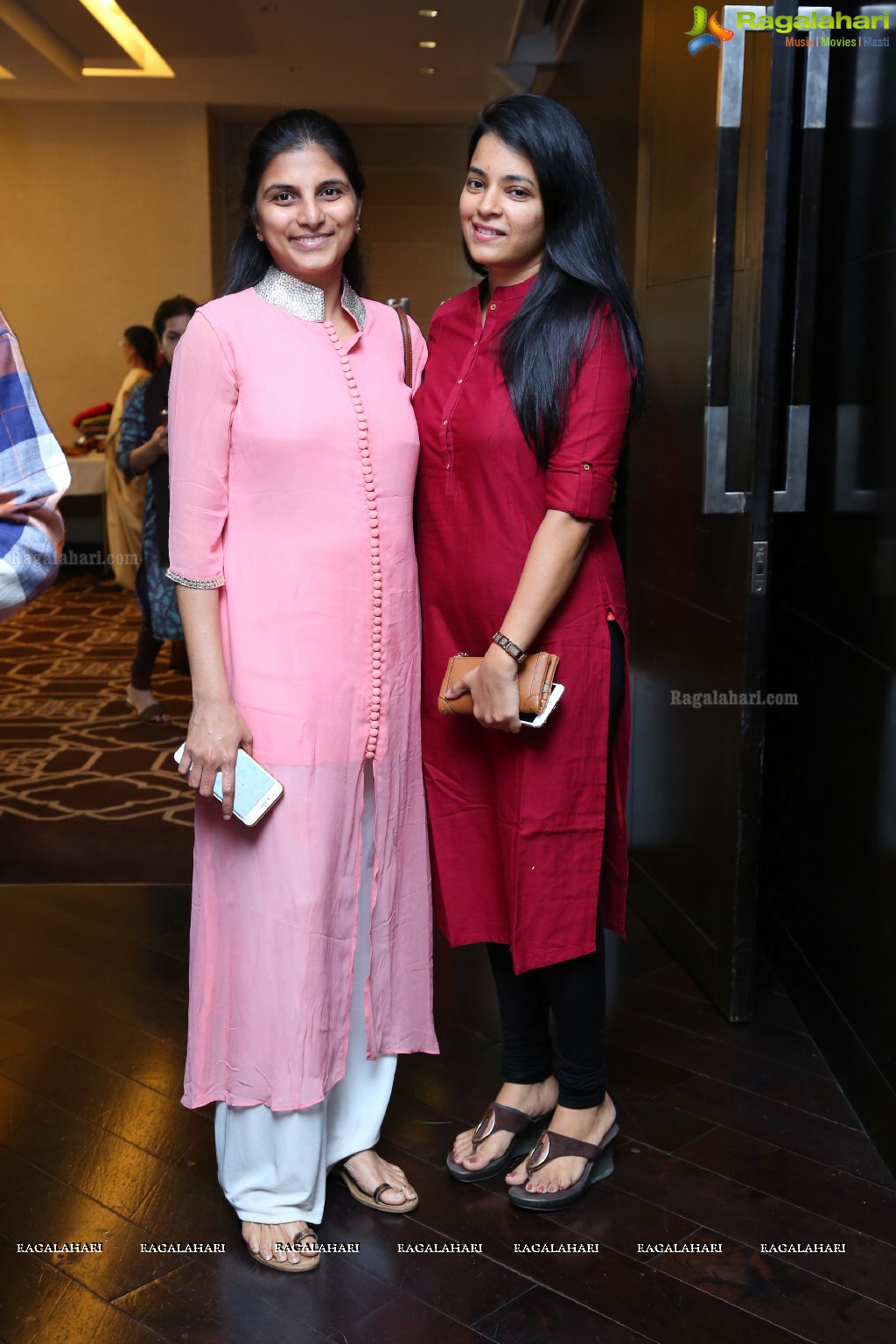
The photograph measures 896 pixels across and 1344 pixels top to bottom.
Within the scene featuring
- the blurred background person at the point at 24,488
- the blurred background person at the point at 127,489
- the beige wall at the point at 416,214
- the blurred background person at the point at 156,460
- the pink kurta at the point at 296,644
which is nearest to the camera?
the blurred background person at the point at 24,488

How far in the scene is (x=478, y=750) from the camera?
1.97 m

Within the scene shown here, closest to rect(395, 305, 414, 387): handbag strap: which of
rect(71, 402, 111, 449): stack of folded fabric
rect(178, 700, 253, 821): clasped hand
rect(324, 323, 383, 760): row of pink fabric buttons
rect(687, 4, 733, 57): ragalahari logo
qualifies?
rect(324, 323, 383, 760): row of pink fabric buttons

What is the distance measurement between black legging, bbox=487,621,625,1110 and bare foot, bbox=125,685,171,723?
→ 326 cm

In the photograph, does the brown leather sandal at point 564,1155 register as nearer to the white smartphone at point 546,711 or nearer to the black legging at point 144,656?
the white smartphone at point 546,711

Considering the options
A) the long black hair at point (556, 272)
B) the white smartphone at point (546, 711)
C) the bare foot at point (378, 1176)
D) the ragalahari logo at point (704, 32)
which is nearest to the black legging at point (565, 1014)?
the white smartphone at point (546, 711)

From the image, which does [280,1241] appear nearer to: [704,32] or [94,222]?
[704,32]

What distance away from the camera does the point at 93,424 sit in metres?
7.77

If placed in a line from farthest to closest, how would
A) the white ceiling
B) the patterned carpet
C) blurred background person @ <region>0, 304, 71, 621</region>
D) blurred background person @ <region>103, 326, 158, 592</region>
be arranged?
blurred background person @ <region>103, 326, 158, 592</region> → the white ceiling → the patterned carpet → blurred background person @ <region>0, 304, 71, 621</region>

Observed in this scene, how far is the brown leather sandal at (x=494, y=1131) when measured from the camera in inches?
81.8

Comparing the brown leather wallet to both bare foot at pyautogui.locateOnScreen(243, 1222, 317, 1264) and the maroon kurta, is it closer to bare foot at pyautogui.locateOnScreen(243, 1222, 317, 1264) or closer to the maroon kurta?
the maroon kurta

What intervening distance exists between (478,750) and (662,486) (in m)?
1.18

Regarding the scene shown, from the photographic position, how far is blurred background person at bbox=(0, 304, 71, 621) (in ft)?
3.95

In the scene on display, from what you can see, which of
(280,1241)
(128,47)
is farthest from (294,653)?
(128,47)

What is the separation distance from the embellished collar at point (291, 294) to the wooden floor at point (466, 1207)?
140cm
